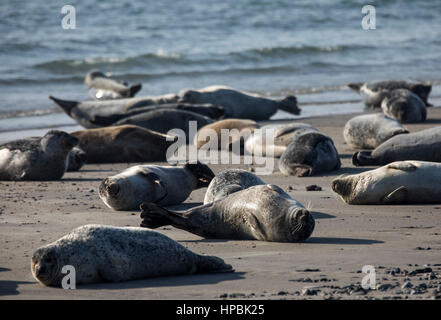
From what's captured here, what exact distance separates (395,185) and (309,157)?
174cm

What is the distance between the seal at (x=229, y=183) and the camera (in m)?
6.38

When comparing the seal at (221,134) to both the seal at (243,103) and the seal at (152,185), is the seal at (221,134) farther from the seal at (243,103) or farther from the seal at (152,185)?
the seal at (152,185)

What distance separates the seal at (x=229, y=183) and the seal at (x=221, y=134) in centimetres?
373

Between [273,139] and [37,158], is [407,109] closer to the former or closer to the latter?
[273,139]

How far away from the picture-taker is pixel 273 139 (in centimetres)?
993

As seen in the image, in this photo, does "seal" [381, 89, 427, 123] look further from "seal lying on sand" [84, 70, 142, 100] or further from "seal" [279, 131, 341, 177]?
"seal lying on sand" [84, 70, 142, 100]

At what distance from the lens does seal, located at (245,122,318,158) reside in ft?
32.1

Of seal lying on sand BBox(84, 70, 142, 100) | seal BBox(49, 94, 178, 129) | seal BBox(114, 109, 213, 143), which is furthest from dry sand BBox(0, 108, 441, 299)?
seal lying on sand BBox(84, 70, 142, 100)

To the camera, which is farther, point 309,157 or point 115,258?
point 309,157

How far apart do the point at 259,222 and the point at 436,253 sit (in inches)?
44.8

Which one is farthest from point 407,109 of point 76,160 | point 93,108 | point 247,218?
point 247,218

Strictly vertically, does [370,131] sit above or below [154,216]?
above
